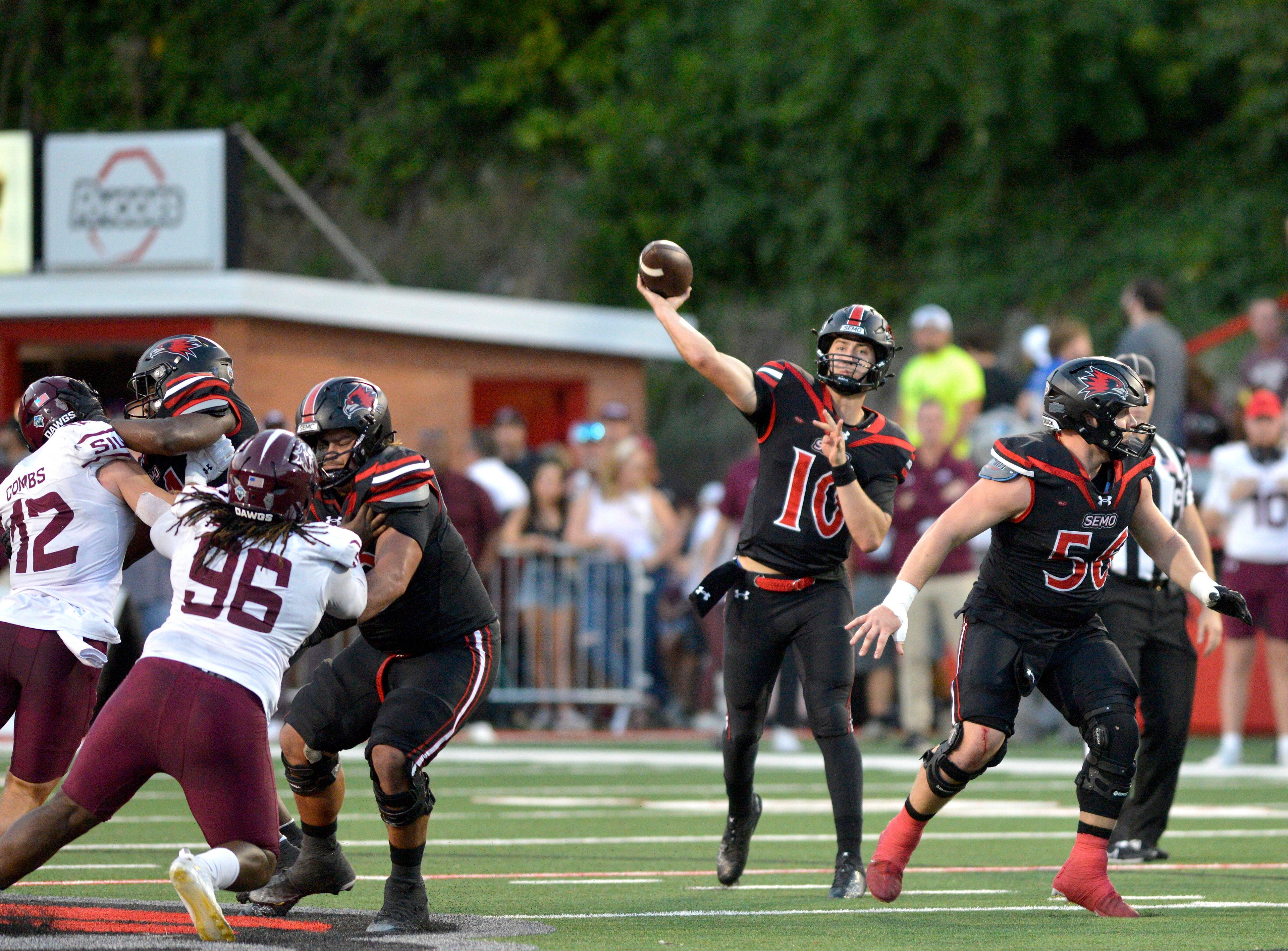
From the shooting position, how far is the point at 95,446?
6543mm

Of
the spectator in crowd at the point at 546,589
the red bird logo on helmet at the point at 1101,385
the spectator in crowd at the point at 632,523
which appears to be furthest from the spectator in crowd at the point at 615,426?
→ the red bird logo on helmet at the point at 1101,385

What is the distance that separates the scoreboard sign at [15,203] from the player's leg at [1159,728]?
1289 cm

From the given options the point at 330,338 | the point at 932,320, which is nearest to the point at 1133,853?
the point at 932,320

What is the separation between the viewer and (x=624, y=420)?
15.8 m

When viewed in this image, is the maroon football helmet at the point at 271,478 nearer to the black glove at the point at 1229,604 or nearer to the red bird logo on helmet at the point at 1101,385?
the red bird logo on helmet at the point at 1101,385

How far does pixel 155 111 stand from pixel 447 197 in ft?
17.9

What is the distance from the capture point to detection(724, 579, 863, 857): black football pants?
7.17 m

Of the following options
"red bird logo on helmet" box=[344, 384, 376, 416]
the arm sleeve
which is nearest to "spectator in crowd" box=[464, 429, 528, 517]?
"red bird logo on helmet" box=[344, 384, 376, 416]

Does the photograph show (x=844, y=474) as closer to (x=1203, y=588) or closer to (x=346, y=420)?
(x=1203, y=588)

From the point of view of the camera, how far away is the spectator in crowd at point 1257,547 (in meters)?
12.8

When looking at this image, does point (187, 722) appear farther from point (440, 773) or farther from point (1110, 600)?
point (440, 773)

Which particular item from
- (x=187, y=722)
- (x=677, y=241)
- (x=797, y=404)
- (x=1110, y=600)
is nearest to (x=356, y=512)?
(x=187, y=722)

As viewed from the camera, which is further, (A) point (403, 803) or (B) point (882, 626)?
(B) point (882, 626)

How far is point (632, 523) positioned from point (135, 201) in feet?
19.8
